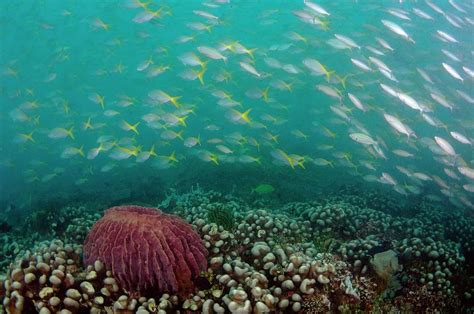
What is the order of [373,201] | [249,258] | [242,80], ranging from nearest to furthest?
[249,258]
[373,201]
[242,80]

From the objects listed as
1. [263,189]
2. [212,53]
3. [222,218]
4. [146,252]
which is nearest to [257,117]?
[263,189]

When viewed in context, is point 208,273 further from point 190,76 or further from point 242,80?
point 242,80

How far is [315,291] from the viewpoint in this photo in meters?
3.49

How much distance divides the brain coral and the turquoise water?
666cm

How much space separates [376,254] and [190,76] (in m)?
8.49

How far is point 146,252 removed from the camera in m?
3.30

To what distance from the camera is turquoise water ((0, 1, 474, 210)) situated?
11.1 m

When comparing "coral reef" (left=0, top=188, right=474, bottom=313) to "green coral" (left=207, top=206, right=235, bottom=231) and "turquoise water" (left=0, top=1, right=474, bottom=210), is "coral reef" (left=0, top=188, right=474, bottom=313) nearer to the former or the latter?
"green coral" (left=207, top=206, right=235, bottom=231)

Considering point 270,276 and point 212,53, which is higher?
point 270,276

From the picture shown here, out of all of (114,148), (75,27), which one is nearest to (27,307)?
(114,148)

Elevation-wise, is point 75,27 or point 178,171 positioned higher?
point 178,171

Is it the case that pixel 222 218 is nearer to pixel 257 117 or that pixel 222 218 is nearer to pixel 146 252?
pixel 146 252

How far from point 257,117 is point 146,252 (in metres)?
18.5

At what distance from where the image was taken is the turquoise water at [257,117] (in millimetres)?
11125
